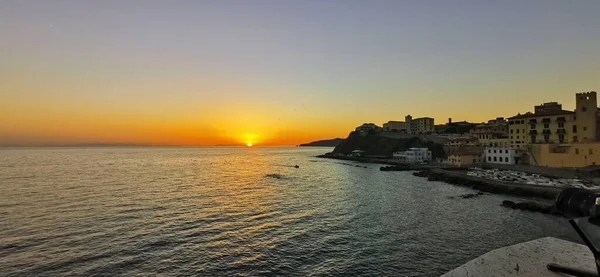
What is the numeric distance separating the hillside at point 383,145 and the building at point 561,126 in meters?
38.3

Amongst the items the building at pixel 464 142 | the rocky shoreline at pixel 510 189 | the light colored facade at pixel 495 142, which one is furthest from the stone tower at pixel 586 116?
the building at pixel 464 142

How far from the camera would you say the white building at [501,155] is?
252 feet

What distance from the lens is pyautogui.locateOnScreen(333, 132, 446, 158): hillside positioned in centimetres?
13034

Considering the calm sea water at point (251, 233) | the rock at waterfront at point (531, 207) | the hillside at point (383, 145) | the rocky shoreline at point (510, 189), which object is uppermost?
the hillside at point (383, 145)

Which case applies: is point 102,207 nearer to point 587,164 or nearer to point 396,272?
point 396,272

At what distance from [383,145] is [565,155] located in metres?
94.5

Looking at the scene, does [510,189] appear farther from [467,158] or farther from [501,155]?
[467,158]

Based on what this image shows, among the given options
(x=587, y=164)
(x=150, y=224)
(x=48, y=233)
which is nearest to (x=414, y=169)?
(x=587, y=164)

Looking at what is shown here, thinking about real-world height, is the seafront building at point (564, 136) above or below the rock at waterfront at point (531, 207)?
above

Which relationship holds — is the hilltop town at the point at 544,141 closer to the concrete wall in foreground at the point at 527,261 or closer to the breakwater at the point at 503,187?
the breakwater at the point at 503,187

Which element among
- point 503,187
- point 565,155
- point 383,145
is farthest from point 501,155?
point 383,145

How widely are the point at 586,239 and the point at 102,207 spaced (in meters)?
42.6

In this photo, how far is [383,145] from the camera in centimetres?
15738

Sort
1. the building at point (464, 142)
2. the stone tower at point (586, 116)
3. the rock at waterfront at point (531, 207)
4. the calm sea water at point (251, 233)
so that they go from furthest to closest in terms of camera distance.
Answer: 1. the building at point (464, 142)
2. the stone tower at point (586, 116)
3. the rock at waterfront at point (531, 207)
4. the calm sea water at point (251, 233)
